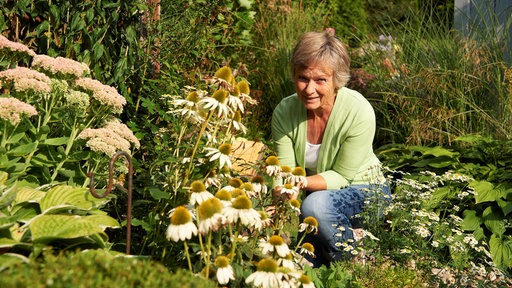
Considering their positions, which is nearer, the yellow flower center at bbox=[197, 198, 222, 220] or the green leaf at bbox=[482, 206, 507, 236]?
the yellow flower center at bbox=[197, 198, 222, 220]

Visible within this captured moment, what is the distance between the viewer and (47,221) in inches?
94.6

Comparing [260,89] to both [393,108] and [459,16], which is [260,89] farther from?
[459,16]

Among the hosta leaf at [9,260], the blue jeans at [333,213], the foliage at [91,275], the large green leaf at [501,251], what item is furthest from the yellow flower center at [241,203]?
the large green leaf at [501,251]

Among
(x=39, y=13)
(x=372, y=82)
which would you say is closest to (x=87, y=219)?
(x=39, y=13)

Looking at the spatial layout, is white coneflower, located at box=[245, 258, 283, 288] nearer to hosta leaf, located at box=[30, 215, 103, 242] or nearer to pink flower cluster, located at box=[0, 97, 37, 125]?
hosta leaf, located at box=[30, 215, 103, 242]

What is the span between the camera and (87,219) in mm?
2479

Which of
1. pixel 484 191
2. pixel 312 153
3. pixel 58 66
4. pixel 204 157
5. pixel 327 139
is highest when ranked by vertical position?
pixel 58 66

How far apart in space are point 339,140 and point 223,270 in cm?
170

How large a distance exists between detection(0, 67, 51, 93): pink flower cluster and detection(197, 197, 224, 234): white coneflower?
3.29ft

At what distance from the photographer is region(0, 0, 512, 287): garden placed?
94.7 inches

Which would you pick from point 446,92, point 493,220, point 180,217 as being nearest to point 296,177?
point 180,217

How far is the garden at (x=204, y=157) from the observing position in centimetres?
241

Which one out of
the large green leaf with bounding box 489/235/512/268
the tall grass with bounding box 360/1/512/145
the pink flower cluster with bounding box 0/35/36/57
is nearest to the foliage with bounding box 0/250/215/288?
the pink flower cluster with bounding box 0/35/36/57

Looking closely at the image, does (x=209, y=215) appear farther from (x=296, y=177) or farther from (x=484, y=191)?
(x=484, y=191)
